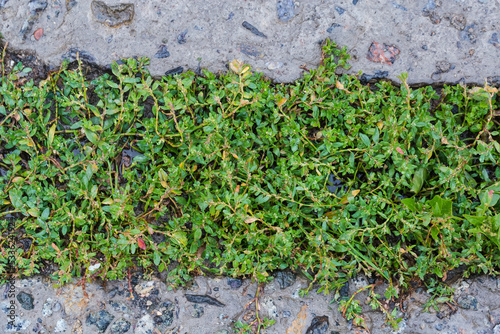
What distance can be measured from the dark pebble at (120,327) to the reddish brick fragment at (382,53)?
8.31 ft

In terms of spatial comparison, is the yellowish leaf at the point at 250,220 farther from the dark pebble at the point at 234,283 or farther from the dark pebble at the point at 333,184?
the dark pebble at the point at 333,184

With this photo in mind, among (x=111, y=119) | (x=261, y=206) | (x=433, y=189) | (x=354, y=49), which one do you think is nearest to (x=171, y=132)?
(x=111, y=119)

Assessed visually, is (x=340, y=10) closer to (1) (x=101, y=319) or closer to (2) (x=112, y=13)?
(2) (x=112, y=13)

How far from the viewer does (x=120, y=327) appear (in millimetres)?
2859

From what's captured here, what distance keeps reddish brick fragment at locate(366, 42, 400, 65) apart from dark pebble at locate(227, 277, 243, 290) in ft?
6.03

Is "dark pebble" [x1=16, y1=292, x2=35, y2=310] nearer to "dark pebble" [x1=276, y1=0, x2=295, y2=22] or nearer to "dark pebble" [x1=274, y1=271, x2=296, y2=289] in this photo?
"dark pebble" [x1=274, y1=271, x2=296, y2=289]

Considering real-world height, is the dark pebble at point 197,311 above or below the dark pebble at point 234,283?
below

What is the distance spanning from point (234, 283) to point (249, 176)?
79 cm

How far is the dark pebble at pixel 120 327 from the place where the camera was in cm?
286

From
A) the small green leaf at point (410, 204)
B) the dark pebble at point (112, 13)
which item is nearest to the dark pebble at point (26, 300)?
the dark pebble at point (112, 13)

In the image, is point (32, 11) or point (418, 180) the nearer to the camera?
point (418, 180)

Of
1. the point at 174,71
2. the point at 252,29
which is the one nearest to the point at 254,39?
the point at 252,29

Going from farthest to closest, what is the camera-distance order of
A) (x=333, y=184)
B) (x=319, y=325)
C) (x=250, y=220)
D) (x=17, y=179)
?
(x=333, y=184)
(x=319, y=325)
(x=17, y=179)
(x=250, y=220)

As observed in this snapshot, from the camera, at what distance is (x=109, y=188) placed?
2857mm
